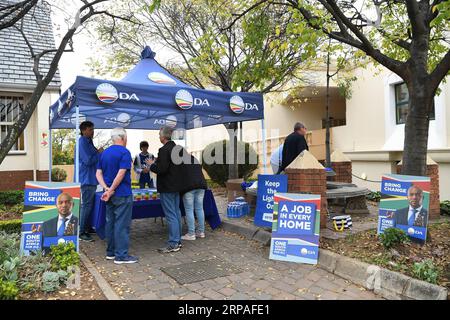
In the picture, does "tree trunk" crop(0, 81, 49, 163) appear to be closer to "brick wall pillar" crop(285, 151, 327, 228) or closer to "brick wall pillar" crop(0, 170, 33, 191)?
"brick wall pillar" crop(0, 170, 33, 191)

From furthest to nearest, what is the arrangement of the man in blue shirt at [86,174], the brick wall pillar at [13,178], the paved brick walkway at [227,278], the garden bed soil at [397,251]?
1. the brick wall pillar at [13,178]
2. the man in blue shirt at [86,174]
3. the garden bed soil at [397,251]
4. the paved brick walkway at [227,278]

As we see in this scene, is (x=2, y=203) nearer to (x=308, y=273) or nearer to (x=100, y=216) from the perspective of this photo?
(x=100, y=216)

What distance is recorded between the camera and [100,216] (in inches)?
224

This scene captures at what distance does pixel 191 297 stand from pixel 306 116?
15914 millimetres

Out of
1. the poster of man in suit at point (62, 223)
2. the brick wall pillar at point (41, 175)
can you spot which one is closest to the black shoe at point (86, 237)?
the poster of man in suit at point (62, 223)

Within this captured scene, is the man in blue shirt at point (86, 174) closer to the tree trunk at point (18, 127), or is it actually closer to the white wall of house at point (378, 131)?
the tree trunk at point (18, 127)

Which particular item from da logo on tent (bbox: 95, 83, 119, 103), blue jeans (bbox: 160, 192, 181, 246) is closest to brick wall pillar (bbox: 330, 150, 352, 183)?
blue jeans (bbox: 160, 192, 181, 246)

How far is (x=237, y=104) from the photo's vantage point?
6.56 metres

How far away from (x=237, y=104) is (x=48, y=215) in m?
3.62

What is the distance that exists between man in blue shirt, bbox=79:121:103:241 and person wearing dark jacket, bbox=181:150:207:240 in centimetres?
162

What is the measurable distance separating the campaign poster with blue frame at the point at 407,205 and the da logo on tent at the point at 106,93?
4.13m

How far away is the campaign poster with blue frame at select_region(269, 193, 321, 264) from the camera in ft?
16.2

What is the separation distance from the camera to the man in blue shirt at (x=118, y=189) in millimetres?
4914

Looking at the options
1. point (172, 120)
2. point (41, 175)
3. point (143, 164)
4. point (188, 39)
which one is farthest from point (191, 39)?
point (41, 175)
